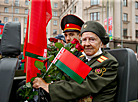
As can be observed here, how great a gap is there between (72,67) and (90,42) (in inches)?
25.2

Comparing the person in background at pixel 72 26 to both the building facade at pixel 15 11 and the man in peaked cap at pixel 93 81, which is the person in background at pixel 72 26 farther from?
the building facade at pixel 15 11

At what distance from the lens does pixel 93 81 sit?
1.33 metres

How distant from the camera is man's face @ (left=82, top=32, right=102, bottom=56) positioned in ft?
5.22

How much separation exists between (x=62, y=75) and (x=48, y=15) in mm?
1547

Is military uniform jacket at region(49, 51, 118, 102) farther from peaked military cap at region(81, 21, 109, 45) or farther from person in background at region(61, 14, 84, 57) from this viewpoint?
person in background at region(61, 14, 84, 57)

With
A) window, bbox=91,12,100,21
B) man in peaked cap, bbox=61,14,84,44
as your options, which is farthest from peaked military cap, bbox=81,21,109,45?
window, bbox=91,12,100,21

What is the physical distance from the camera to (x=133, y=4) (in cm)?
1950

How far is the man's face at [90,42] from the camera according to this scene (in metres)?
1.59

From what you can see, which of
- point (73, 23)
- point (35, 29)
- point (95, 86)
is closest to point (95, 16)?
point (73, 23)

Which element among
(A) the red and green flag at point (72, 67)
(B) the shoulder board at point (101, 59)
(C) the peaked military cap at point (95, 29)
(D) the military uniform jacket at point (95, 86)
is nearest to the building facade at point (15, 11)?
(C) the peaked military cap at point (95, 29)

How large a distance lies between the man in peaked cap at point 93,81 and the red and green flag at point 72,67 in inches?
5.6

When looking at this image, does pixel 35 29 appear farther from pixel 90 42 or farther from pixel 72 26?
pixel 90 42

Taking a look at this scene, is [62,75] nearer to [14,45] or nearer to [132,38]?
[14,45]

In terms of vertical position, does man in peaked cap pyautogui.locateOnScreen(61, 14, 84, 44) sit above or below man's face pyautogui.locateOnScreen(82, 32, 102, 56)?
above
